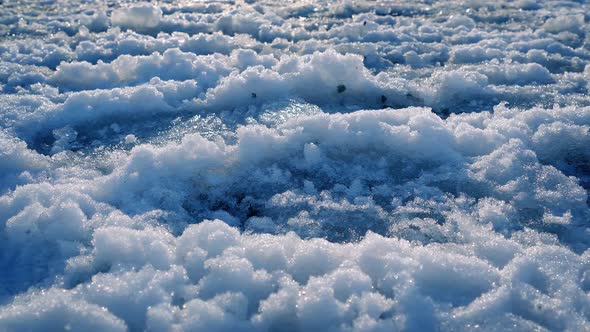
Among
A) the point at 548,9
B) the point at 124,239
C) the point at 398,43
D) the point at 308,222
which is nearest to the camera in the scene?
the point at 124,239

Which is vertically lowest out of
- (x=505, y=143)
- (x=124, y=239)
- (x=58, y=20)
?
(x=124, y=239)

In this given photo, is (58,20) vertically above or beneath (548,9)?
beneath

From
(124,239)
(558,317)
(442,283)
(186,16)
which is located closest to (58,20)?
(186,16)

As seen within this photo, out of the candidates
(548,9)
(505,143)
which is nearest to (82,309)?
(505,143)

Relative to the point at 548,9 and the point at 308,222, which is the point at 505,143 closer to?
the point at 308,222

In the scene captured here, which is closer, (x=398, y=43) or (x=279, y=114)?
(x=279, y=114)

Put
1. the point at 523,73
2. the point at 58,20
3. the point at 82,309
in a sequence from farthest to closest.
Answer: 1. the point at 58,20
2. the point at 523,73
3. the point at 82,309

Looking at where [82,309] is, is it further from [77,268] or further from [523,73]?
[523,73]
